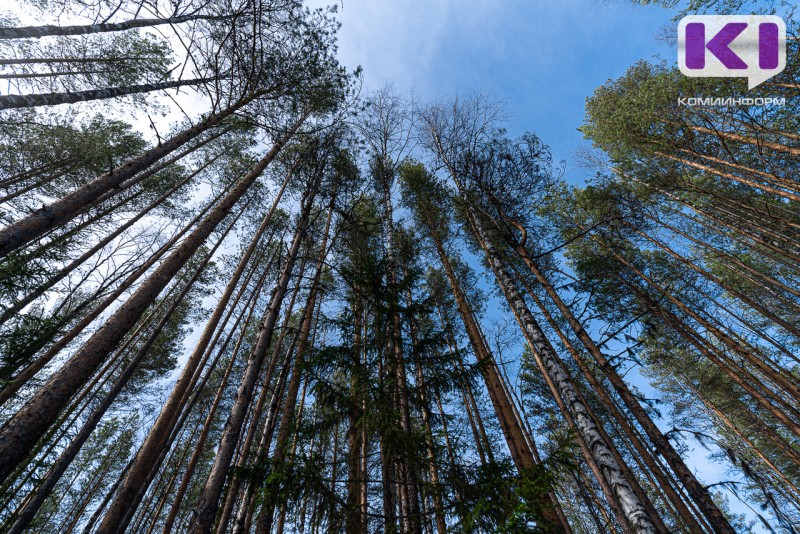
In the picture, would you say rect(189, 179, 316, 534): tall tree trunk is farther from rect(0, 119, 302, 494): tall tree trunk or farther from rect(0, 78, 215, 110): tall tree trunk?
rect(0, 78, 215, 110): tall tree trunk

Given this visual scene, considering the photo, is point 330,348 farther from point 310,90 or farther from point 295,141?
point 295,141

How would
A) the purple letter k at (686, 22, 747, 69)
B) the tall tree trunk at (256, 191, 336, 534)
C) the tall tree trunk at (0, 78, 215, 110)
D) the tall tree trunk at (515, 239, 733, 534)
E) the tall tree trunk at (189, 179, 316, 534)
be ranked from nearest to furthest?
1. the tall tree trunk at (189, 179, 316, 534)
2. the tall tree trunk at (256, 191, 336, 534)
3. the tall tree trunk at (0, 78, 215, 110)
4. the tall tree trunk at (515, 239, 733, 534)
5. the purple letter k at (686, 22, 747, 69)

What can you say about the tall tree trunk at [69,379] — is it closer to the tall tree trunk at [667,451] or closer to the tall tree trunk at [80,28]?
the tall tree trunk at [80,28]

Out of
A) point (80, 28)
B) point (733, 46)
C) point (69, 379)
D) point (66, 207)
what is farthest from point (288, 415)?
point (733, 46)

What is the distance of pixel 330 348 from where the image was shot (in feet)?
14.7

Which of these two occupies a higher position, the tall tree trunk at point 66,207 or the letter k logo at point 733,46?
the letter k logo at point 733,46

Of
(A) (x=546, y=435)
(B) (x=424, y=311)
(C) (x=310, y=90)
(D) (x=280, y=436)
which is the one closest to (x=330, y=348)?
(B) (x=424, y=311)

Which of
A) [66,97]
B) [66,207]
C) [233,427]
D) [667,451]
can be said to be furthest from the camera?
[667,451]

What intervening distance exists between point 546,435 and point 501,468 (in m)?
11.1

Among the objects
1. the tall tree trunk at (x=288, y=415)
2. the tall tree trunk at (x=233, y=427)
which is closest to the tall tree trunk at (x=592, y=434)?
the tall tree trunk at (x=288, y=415)

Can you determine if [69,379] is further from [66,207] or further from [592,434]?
[592,434]

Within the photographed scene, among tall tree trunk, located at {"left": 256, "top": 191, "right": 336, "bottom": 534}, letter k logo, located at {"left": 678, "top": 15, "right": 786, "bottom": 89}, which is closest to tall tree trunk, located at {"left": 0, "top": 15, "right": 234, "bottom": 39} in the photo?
tall tree trunk, located at {"left": 256, "top": 191, "right": 336, "bottom": 534}

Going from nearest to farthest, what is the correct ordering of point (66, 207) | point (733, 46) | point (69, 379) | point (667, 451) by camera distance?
point (69, 379)
point (66, 207)
point (667, 451)
point (733, 46)

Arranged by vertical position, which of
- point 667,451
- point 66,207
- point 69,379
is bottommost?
point 667,451
